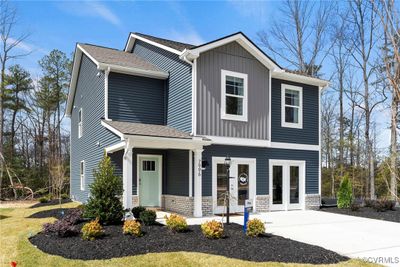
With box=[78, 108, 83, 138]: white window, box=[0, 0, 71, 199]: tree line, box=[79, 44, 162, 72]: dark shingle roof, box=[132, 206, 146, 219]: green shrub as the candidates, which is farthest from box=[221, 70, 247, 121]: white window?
box=[0, 0, 71, 199]: tree line

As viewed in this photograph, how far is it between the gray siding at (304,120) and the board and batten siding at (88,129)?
264 inches

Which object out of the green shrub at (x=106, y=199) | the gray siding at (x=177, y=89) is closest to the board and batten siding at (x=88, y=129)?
the green shrub at (x=106, y=199)

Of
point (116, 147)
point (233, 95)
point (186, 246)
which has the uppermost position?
point (233, 95)

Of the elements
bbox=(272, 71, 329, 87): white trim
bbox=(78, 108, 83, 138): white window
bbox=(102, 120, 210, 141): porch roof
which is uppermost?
bbox=(272, 71, 329, 87): white trim

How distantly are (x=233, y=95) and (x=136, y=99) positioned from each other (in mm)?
3787

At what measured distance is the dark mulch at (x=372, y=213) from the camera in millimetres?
13099

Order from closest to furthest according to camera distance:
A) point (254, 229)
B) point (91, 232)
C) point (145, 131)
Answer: point (91, 232) → point (254, 229) → point (145, 131)

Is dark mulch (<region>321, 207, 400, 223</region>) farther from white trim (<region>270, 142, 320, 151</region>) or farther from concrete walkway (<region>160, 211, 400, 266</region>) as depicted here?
white trim (<region>270, 142, 320, 151</region>)

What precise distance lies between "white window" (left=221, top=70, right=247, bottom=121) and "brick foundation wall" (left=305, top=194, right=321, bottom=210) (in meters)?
5.07

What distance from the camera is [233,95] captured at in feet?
44.3

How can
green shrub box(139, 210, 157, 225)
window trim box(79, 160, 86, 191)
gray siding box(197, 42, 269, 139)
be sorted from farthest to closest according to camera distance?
1. window trim box(79, 160, 86, 191)
2. gray siding box(197, 42, 269, 139)
3. green shrub box(139, 210, 157, 225)

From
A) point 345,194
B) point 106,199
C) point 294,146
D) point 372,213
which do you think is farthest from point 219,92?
point 372,213

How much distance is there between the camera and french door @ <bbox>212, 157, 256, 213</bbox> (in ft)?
43.1

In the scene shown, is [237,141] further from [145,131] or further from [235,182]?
[145,131]
